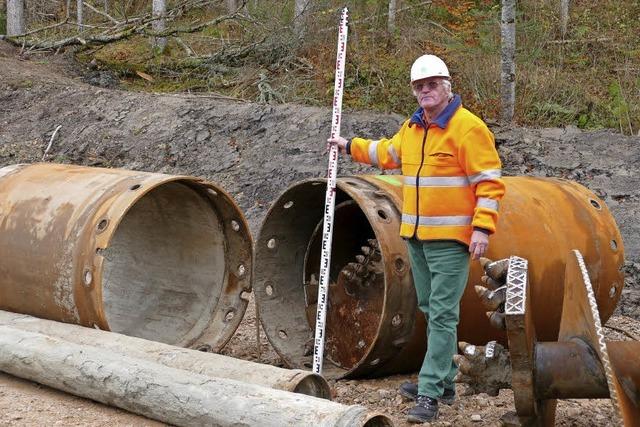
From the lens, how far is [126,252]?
7.71 meters

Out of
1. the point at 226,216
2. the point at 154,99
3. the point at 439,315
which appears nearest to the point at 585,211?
the point at 439,315

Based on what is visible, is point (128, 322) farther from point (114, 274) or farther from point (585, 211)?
point (585, 211)

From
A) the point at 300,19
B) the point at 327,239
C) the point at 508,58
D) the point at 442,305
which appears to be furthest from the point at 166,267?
the point at 300,19

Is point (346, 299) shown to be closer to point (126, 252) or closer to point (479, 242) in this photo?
point (126, 252)

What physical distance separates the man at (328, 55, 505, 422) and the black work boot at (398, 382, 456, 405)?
0.25 m

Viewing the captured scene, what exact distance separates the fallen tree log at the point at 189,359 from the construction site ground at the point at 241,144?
1.15 metres

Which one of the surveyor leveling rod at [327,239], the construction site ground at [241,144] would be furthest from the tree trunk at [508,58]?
the surveyor leveling rod at [327,239]

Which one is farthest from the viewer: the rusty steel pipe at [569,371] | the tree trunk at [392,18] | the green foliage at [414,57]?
the tree trunk at [392,18]

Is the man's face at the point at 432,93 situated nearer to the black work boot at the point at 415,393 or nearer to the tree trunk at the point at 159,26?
the black work boot at the point at 415,393

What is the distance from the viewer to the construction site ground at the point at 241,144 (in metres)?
9.97

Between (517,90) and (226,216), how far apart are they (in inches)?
297

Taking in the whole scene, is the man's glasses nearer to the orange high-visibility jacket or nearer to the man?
the man

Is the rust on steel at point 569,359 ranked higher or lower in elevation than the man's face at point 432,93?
lower

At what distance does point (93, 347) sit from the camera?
5766 millimetres
